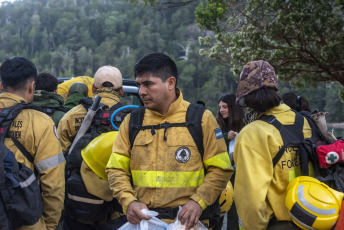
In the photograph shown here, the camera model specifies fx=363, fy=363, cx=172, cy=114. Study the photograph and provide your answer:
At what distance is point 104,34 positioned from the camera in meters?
136

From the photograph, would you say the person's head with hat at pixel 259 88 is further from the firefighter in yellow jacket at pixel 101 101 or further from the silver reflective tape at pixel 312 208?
the firefighter in yellow jacket at pixel 101 101

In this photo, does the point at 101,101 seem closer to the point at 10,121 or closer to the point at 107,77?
the point at 107,77

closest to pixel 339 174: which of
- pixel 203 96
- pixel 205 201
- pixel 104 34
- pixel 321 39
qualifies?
pixel 205 201

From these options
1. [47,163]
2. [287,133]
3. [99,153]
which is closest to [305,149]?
[287,133]

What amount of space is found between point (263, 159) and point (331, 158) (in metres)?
0.39

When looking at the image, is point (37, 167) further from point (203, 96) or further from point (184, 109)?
point (203, 96)

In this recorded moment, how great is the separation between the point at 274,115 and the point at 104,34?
139m

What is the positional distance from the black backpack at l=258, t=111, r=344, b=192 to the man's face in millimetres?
666

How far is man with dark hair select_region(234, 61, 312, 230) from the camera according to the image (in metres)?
2.15

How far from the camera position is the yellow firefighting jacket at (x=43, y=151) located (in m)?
2.49

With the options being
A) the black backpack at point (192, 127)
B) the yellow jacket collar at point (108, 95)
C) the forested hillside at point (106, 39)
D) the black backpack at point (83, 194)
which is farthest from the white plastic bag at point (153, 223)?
the forested hillside at point (106, 39)

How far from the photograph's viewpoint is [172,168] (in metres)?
2.28

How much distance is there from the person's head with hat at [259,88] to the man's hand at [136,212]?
95 centimetres

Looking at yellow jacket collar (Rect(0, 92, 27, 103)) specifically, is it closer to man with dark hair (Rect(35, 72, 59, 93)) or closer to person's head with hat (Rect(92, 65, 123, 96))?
person's head with hat (Rect(92, 65, 123, 96))
